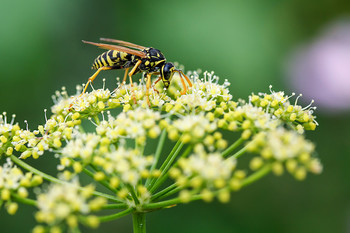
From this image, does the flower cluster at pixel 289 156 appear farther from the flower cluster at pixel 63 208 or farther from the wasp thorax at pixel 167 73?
the wasp thorax at pixel 167 73

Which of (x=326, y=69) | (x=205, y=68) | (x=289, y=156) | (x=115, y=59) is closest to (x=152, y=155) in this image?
(x=289, y=156)

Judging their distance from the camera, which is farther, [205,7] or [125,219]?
[205,7]

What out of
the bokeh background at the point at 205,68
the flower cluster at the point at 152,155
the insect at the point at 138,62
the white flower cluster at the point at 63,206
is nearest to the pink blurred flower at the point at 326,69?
the bokeh background at the point at 205,68

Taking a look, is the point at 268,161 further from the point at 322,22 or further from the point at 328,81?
the point at 322,22

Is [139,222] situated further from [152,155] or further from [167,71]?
[167,71]

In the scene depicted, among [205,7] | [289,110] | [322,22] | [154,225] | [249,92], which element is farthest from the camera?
[322,22]

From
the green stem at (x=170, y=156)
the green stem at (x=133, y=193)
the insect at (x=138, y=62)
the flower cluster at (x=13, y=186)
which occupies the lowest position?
the green stem at (x=133, y=193)

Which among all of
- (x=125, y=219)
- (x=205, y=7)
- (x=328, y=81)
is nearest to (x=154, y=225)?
(x=125, y=219)
